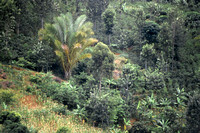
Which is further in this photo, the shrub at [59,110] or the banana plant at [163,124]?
the banana plant at [163,124]

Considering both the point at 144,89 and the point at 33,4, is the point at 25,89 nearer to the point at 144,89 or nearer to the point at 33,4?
the point at 144,89

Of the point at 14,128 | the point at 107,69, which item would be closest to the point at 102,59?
the point at 107,69

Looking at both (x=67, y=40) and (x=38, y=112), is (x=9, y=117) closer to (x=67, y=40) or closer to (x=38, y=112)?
(x=38, y=112)

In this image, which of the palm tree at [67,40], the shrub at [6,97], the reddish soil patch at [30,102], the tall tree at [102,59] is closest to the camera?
the shrub at [6,97]

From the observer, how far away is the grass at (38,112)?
813 cm

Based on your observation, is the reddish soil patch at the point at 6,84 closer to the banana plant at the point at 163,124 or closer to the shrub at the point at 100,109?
the shrub at the point at 100,109

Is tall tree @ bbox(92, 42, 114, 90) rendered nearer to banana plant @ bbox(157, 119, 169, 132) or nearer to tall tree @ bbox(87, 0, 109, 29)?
banana plant @ bbox(157, 119, 169, 132)

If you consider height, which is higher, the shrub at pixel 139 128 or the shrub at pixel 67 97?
the shrub at pixel 67 97

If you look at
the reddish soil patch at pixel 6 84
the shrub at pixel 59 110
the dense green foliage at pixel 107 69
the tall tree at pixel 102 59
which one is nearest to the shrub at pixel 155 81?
the dense green foliage at pixel 107 69

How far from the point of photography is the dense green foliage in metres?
10.6

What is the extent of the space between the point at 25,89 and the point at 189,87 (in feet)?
39.1

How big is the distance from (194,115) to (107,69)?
6816 mm

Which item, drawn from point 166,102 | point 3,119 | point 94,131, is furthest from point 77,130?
point 166,102

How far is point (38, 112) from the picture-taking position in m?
8.98
